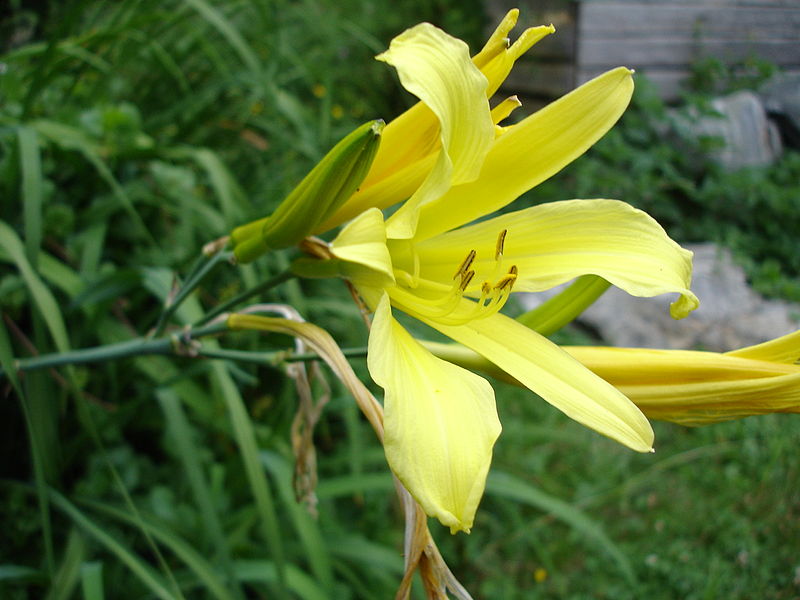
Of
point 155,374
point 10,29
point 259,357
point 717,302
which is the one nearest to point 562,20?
point 717,302

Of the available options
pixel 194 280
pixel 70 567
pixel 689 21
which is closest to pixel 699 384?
pixel 194 280

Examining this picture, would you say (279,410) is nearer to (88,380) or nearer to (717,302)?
(88,380)

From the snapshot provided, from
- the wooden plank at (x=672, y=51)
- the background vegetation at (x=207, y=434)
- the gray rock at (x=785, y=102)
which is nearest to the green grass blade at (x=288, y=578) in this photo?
the background vegetation at (x=207, y=434)

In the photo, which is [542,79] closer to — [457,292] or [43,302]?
[43,302]

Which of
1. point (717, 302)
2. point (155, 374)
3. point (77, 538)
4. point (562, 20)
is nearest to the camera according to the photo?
point (77, 538)

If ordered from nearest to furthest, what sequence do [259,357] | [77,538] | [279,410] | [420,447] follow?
1. [420,447]
2. [259,357]
3. [77,538]
4. [279,410]

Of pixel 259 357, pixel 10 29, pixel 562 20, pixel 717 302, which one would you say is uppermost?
pixel 10 29
